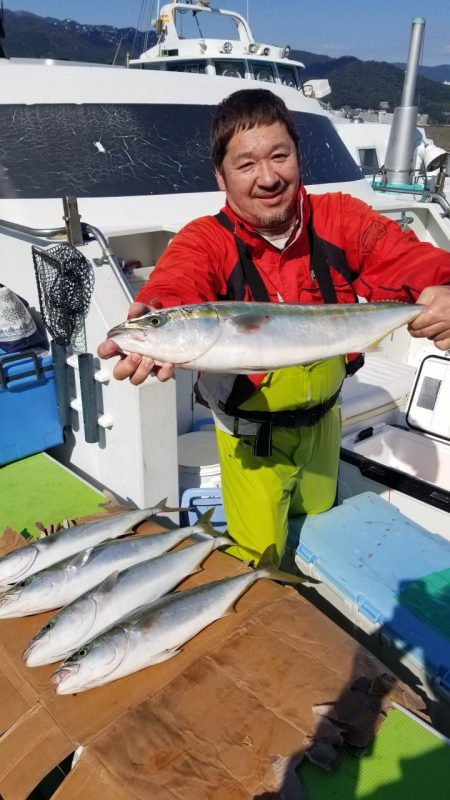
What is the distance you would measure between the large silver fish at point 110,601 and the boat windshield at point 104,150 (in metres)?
4.08

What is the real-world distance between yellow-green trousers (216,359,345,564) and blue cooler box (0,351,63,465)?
5.06ft

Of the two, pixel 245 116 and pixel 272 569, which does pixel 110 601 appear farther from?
pixel 245 116

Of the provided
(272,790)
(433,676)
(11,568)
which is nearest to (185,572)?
(11,568)

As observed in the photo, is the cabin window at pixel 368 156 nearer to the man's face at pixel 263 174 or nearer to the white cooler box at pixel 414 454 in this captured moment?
the white cooler box at pixel 414 454

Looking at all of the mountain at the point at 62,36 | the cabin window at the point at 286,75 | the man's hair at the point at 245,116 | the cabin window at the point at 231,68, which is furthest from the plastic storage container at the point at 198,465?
the mountain at the point at 62,36

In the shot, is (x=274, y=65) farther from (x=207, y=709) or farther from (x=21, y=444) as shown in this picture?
(x=207, y=709)

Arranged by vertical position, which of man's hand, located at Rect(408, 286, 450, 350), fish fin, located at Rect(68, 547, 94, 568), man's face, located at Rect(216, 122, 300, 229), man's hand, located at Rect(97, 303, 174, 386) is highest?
man's face, located at Rect(216, 122, 300, 229)

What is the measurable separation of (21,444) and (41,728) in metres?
2.30

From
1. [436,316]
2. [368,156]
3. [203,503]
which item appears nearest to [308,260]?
[436,316]

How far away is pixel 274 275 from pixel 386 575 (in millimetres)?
1711

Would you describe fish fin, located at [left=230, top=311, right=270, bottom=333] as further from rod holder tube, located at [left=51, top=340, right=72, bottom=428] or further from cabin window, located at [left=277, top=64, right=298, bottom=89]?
cabin window, located at [left=277, top=64, right=298, bottom=89]

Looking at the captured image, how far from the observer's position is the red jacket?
2.37 m

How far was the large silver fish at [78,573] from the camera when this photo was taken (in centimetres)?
246

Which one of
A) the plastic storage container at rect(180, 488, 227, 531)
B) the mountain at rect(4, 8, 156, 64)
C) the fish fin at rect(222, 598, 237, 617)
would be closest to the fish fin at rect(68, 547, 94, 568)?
the fish fin at rect(222, 598, 237, 617)
